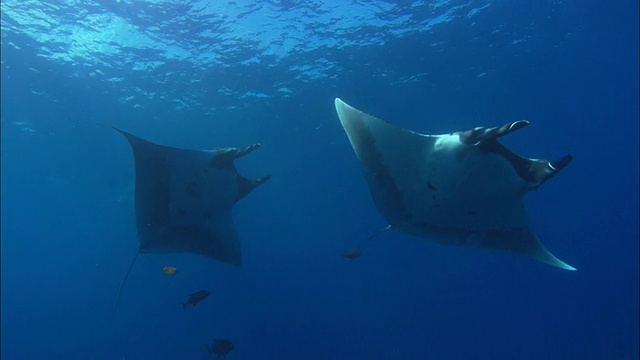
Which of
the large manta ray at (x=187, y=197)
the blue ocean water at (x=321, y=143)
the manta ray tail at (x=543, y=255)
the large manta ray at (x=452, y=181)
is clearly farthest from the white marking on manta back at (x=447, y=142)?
→ the blue ocean water at (x=321, y=143)

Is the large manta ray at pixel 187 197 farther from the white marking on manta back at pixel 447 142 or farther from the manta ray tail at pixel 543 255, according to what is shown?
the manta ray tail at pixel 543 255

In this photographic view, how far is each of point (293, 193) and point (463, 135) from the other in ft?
105

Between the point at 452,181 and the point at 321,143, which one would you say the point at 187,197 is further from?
the point at 321,143

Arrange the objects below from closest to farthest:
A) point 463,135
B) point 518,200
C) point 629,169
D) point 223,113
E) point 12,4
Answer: point 463,135, point 518,200, point 12,4, point 223,113, point 629,169

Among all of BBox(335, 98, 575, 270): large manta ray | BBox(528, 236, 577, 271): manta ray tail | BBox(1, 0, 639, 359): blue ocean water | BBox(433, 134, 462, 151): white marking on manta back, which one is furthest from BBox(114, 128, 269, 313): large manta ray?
BBox(1, 0, 639, 359): blue ocean water

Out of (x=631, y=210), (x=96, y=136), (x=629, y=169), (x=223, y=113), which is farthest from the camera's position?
(x=631, y=210)

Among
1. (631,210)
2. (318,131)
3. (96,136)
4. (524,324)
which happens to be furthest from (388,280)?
(631,210)

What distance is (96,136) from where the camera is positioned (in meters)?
24.9

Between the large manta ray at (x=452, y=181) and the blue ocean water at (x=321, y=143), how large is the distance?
9650 millimetres

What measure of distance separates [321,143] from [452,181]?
71.6 ft

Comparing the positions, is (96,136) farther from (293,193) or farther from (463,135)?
(463,135)

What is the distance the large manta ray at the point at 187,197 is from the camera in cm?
679

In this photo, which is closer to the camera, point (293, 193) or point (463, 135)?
point (463, 135)

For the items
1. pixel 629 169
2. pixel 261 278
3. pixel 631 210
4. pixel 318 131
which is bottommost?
pixel 631 210
